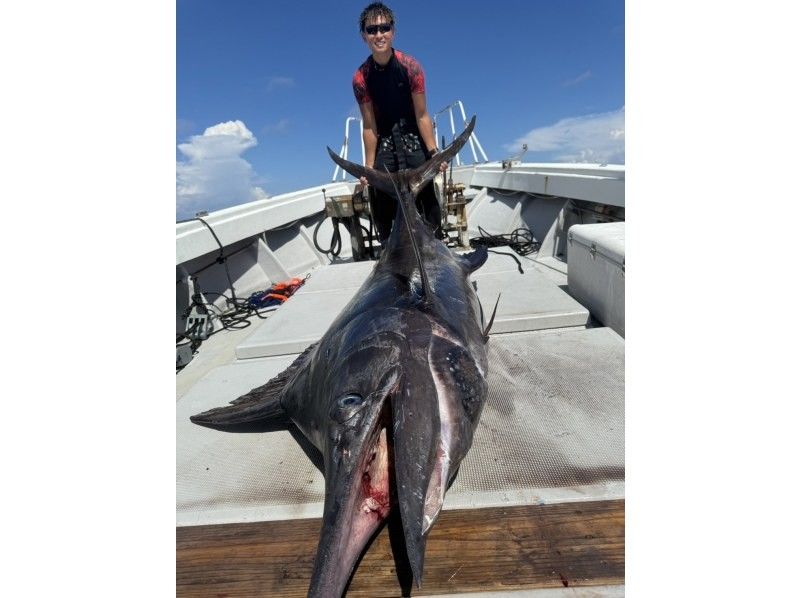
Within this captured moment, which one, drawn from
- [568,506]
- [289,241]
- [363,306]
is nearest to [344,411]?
[363,306]

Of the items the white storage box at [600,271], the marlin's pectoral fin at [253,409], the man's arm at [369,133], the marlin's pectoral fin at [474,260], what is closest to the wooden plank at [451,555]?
the marlin's pectoral fin at [253,409]

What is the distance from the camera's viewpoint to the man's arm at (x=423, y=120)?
4.33 metres

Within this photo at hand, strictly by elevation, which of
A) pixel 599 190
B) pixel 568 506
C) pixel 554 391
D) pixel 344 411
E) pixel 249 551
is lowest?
pixel 249 551

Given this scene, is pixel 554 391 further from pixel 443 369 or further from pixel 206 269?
pixel 206 269

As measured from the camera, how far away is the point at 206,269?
5723 millimetres

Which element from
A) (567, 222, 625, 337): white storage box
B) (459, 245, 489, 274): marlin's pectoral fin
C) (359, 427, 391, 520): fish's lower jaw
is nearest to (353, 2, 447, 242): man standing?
(459, 245, 489, 274): marlin's pectoral fin

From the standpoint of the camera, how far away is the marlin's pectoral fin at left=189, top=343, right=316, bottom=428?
2148 millimetres

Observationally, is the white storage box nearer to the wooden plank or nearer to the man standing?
the man standing

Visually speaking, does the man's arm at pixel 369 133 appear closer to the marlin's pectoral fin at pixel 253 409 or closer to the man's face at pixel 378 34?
the man's face at pixel 378 34

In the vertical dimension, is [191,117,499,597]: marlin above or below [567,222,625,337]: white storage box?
below

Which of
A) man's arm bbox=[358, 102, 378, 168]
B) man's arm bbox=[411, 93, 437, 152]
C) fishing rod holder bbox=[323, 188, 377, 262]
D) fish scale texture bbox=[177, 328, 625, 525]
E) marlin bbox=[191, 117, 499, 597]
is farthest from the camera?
fishing rod holder bbox=[323, 188, 377, 262]

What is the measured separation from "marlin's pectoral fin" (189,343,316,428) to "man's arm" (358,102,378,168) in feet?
9.67

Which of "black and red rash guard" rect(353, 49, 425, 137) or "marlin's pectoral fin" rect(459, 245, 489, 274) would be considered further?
"black and red rash guard" rect(353, 49, 425, 137)

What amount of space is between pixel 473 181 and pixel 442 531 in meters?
12.1
